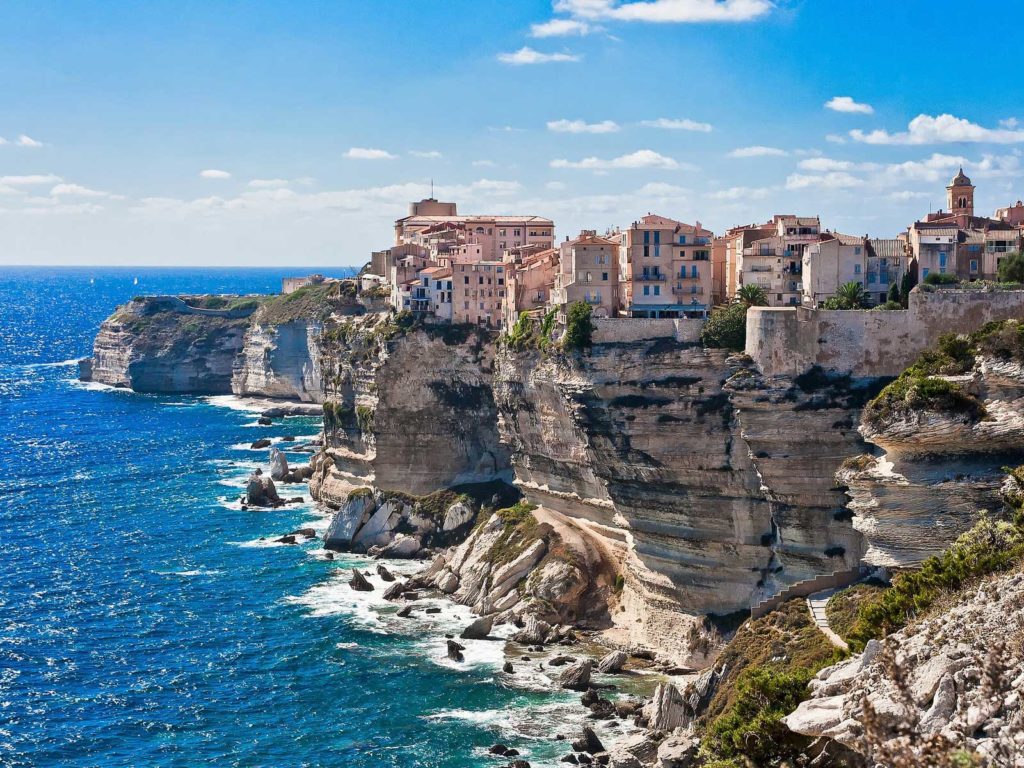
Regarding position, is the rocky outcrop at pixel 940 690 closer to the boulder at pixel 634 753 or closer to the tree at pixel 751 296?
the boulder at pixel 634 753

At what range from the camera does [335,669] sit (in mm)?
58812

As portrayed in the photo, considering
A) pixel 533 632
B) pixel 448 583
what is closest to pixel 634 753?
pixel 533 632

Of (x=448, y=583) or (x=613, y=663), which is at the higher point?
(x=448, y=583)

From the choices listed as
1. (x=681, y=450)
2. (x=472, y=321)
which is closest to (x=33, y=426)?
(x=472, y=321)

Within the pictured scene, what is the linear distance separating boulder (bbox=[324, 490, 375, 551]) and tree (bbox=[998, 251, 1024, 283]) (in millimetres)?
39382

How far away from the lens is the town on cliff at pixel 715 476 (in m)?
32.3

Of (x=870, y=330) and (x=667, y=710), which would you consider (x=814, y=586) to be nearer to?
(x=667, y=710)

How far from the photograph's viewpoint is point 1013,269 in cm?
5862

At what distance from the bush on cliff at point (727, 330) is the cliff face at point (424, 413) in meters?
24.4

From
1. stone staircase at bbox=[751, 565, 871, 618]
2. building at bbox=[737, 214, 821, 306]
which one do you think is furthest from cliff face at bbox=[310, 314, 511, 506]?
stone staircase at bbox=[751, 565, 871, 618]

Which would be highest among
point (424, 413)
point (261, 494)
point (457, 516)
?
point (424, 413)

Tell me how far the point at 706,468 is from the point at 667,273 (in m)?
12.1

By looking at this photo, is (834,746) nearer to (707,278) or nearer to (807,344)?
(807,344)

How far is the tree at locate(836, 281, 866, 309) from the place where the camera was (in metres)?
59.2
